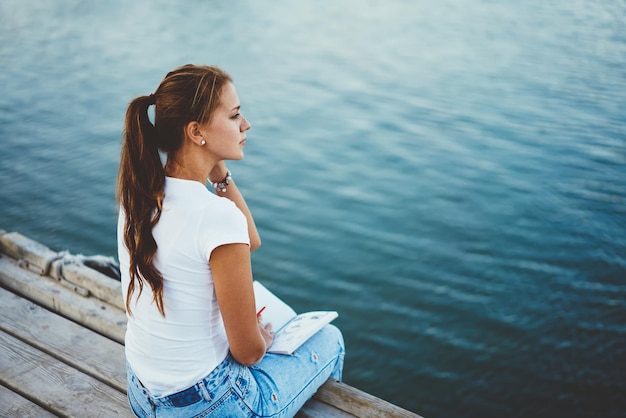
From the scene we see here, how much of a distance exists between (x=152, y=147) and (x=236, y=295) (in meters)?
0.53

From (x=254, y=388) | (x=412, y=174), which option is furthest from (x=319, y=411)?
(x=412, y=174)

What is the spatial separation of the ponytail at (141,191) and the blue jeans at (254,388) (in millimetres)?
303

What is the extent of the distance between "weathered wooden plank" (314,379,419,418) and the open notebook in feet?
0.97

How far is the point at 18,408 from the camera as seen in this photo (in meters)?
2.44

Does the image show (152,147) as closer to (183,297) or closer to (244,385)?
(183,297)

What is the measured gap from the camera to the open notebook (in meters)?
2.27

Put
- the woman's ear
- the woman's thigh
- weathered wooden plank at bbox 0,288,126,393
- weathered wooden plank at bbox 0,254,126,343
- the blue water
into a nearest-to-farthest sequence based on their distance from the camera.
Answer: the woman's ear → the woman's thigh → weathered wooden plank at bbox 0,288,126,393 → weathered wooden plank at bbox 0,254,126,343 → the blue water

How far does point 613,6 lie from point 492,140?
700 centimetres

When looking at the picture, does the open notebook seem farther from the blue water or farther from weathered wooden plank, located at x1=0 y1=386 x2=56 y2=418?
the blue water

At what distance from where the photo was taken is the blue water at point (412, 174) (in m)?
4.39

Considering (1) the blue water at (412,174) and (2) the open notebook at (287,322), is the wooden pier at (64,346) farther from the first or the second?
(1) the blue water at (412,174)

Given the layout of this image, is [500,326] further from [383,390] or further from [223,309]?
[223,309]

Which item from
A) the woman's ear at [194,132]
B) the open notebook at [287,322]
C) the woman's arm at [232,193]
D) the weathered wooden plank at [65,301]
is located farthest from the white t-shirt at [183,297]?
the weathered wooden plank at [65,301]

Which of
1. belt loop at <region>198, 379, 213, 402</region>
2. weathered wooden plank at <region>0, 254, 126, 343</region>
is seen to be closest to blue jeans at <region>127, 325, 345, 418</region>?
belt loop at <region>198, 379, 213, 402</region>
